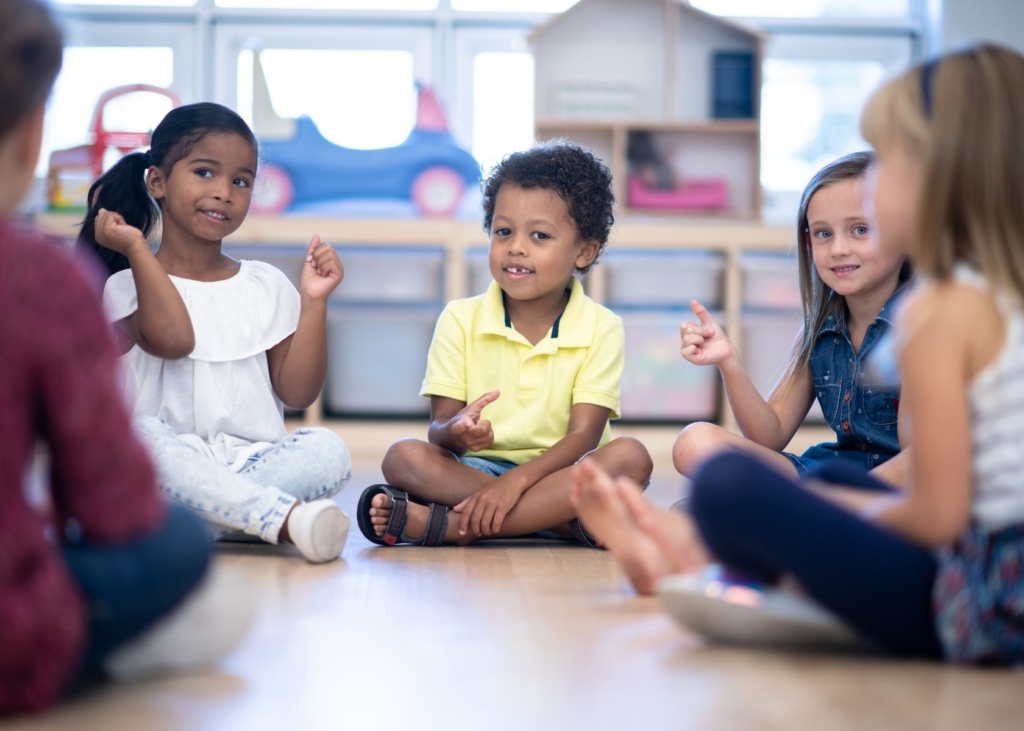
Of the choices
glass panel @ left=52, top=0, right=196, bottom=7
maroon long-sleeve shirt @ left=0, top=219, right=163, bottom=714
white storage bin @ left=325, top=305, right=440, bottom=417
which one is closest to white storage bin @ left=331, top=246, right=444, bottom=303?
white storage bin @ left=325, top=305, right=440, bottom=417

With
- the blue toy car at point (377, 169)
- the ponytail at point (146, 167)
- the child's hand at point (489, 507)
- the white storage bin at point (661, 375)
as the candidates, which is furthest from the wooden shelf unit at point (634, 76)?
the child's hand at point (489, 507)

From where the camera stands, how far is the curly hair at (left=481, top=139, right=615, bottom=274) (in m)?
1.49

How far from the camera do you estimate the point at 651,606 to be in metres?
0.99

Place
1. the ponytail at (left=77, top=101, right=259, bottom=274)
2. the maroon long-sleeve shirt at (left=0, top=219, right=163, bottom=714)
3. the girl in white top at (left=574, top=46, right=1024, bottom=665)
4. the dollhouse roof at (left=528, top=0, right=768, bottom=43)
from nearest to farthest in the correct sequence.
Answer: the maroon long-sleeve shirt at (left=0, top=219, right=163, bottom=714), the girl in white top at (left=574, top=46, right=1024, bottom=665), the ponytail at (left=77, top=101, right=259, bottom=274), the dollhouse roof at (left=528, top=0, right=768, bottom=43)

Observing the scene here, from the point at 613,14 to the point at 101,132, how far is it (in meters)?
1.41

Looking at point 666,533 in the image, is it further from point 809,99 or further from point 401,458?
point 809,99

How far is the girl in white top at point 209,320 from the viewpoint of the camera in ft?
Answer: 4.24

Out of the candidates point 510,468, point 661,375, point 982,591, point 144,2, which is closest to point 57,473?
point 982,591

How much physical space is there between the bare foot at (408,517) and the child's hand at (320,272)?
0.27 metres

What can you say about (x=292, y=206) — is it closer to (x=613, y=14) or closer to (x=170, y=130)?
(x=613, y=14)

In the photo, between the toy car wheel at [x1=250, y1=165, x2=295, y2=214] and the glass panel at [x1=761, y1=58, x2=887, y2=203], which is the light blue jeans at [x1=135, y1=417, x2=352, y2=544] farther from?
the glass panel at [x1=761, y1=58, x2=887, y2=203]

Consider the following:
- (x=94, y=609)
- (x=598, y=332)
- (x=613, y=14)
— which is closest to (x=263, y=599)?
(x=94, y=609)

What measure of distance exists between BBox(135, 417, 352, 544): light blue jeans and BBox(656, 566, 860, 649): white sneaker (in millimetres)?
552

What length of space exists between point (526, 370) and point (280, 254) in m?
1.36
